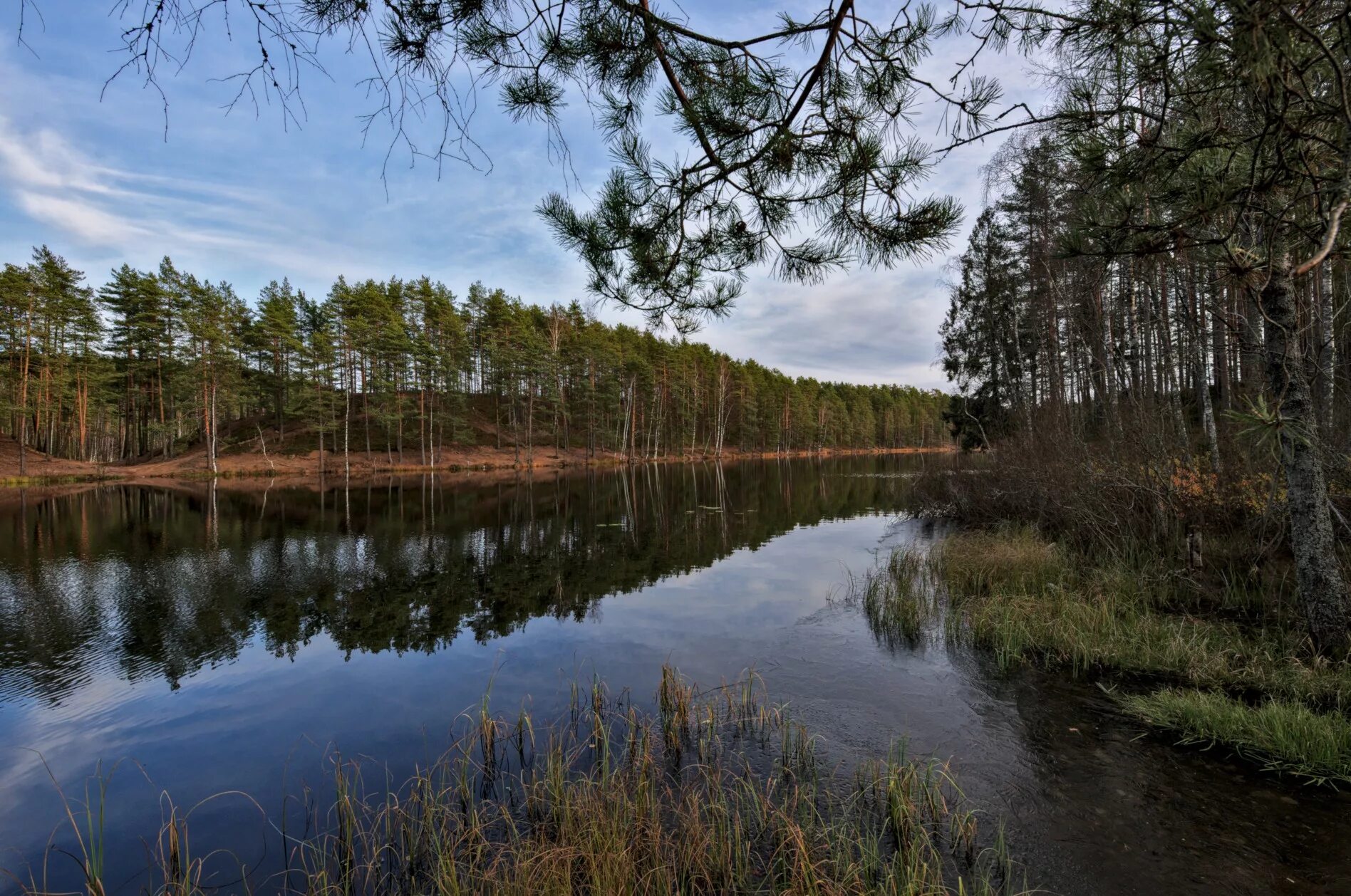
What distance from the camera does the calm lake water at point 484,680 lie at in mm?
3875

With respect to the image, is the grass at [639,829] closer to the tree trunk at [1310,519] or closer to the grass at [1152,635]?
the grass at [1152,635]

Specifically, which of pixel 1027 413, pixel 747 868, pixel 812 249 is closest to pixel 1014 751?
pixel 747 868

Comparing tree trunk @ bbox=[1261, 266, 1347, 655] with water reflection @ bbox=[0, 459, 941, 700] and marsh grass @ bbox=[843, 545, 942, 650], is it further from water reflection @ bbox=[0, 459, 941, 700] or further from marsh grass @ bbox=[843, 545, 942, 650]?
water reflection @ bbox=[0, 459, 941, 700]

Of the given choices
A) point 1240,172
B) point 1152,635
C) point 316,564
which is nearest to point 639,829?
point 1240,172

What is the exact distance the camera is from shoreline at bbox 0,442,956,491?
35.0m

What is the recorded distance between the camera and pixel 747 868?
340 centimetres

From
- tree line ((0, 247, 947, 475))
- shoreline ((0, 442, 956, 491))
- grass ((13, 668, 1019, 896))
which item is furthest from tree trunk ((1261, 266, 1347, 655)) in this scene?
tree line ((0, 247, 947, 475))

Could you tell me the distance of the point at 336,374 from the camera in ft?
151

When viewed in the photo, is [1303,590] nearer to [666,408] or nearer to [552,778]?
[552,778]

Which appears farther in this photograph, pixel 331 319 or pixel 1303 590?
pixel 331 319

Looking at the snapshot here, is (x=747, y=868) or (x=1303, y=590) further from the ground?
(x=1303, y=590)

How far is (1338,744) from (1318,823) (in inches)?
35.6

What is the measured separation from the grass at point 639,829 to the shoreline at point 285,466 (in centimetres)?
2949

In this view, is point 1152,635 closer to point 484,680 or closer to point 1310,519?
point 1310,519
